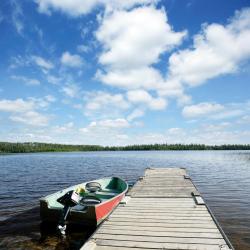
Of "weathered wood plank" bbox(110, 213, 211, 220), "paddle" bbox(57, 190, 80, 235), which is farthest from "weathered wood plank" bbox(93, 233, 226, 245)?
"paddle" bbox(57, 190, 80, 235)

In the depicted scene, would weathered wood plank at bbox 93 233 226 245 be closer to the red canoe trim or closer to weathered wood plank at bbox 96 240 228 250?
weathered wood plank at bbox 96 240 228 250

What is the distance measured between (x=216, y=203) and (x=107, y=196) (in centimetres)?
642

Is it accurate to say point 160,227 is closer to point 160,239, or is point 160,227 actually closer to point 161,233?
point 161,233

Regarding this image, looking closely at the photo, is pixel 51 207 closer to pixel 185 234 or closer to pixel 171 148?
pixel 185 234

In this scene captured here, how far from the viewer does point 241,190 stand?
20.4 metres

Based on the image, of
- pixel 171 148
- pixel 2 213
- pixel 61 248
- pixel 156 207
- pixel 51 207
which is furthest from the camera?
pixel 171 148

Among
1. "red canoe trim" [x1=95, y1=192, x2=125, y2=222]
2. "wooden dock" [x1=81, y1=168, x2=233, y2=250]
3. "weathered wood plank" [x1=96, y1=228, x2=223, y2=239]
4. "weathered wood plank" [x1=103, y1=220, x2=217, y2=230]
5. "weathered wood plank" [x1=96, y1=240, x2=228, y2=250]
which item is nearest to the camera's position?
"weathered wood plank" [x1=96, y1=240, x2=228, y2=250]

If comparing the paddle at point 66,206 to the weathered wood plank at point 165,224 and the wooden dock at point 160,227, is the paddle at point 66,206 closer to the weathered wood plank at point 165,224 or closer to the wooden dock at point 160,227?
the wooden dock at point 160,227

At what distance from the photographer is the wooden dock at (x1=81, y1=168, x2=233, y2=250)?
6305 mm

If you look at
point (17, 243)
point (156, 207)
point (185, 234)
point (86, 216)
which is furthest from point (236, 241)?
point (17, 243)

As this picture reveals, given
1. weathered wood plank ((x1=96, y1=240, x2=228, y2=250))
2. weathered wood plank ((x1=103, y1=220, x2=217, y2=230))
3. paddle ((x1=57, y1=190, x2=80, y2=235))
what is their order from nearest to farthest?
weathered wood plank ((x1=96, y1=240, x2=228, y2=250))
weathered wood plank ((x1=103, y1=220, x2=217, y2=230))
paddle ((x1=57, y1=190, x2=80, y2=235))

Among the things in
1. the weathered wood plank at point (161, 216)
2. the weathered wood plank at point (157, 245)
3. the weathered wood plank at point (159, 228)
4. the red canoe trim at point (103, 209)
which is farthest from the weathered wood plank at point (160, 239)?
the red canoe trim at point (103, 209)

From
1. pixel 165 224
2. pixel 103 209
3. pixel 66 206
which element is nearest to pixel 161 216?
pixel 165 224

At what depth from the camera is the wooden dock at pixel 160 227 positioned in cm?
630
